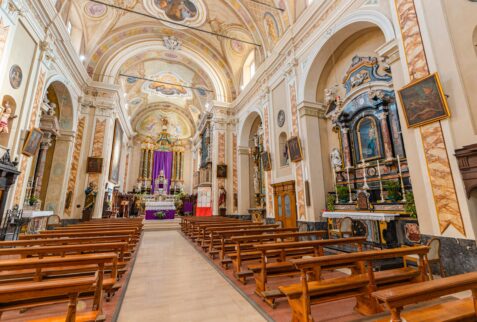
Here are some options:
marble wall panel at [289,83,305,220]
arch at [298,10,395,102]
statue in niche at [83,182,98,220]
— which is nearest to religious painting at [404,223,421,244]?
marble wall panel at [289,83,305,220]

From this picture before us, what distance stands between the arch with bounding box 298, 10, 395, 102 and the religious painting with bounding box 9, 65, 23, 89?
25.6ft

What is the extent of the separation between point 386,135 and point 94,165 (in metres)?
11.1

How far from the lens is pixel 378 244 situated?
15.7ft

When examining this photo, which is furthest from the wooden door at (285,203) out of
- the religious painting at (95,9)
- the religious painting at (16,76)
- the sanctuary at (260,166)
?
the religious painting at (95,9)

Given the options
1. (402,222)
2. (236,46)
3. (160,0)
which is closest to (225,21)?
(236,46)

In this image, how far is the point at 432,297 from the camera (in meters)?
1.41

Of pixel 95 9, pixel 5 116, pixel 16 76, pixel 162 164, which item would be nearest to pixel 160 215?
pixel 162 164

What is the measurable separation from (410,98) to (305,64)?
164 inches

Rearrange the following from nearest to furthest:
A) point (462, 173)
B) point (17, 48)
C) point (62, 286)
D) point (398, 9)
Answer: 1. point (62, 286)
2. point (462, 173)
3. point (398, 9)
4. point (17, 48)

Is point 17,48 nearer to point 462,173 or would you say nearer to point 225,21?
point 225,21

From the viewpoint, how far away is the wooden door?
7.64 meters

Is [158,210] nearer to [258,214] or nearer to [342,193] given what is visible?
[258,214]

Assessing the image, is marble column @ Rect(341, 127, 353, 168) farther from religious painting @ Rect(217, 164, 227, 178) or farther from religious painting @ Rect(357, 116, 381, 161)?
religious painting @ Rect(217, 164, 227, 178)

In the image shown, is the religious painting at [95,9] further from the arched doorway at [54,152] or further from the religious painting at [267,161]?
the religious painting at [267,161]
